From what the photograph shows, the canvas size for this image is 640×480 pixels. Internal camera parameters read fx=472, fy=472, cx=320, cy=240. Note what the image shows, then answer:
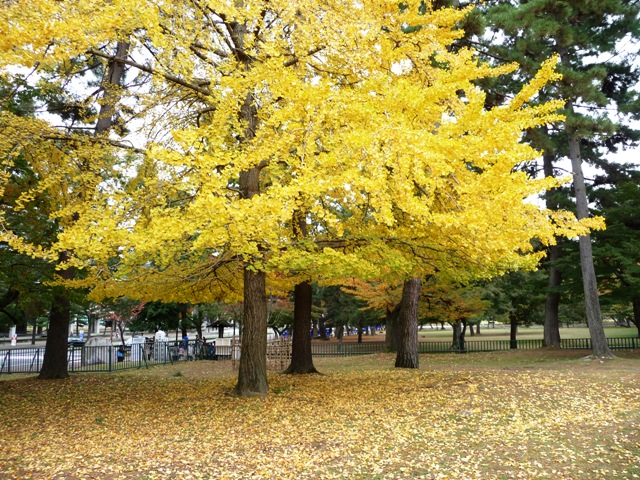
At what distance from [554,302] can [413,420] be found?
2095 cm

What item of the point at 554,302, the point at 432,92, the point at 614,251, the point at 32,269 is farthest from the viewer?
the point at 554,302

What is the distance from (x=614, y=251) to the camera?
54.4 feet

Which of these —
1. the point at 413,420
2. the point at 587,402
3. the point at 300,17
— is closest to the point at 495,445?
the point at 413,420

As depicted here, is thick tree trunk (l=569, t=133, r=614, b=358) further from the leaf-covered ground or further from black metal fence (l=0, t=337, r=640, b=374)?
the leaf-covered ground

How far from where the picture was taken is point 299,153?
22.0 ft

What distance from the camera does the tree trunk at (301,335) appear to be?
12.6 meters

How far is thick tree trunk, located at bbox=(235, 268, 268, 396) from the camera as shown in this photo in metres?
8.43

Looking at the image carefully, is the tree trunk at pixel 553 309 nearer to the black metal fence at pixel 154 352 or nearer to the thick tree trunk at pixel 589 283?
the black metal fence at pixel 154 352

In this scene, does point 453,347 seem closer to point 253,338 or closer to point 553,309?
point 553,309

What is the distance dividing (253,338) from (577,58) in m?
18.5

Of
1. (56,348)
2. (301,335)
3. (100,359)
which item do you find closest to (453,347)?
(301,335)

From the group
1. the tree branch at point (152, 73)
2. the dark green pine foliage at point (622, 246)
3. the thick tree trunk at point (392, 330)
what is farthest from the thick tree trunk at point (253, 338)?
the thick tree trunk at point (392, 330)

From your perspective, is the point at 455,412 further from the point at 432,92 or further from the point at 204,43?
the point at 204,43

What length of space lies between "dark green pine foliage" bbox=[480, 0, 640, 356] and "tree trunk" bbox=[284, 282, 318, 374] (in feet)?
29.1
